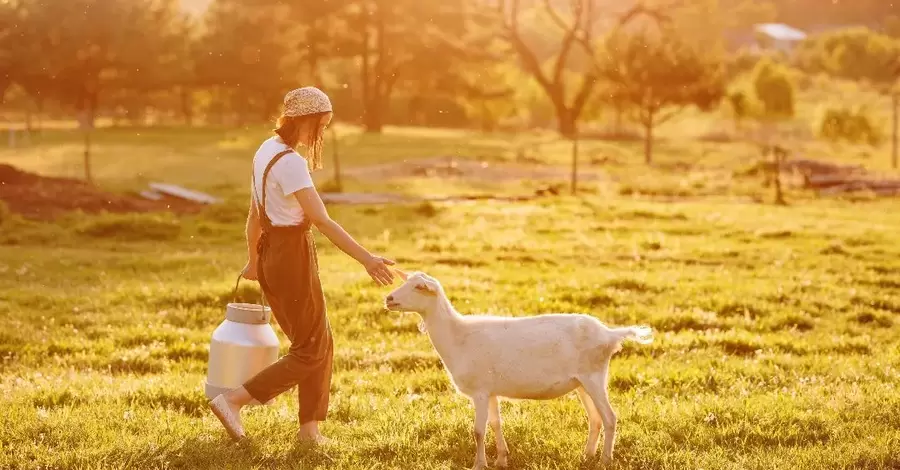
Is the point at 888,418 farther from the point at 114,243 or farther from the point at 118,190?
the point at 118,190

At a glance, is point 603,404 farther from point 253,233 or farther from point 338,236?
point 253,233

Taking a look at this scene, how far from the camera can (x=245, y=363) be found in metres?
8.39

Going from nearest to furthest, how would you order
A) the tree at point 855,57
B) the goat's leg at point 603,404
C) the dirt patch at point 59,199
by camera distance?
the goat's leg at point 603,404, the dirt patch at point 59,199, the tree at point 855,57

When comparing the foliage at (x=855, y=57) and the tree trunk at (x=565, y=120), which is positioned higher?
the foliage at (x=855, y=57)

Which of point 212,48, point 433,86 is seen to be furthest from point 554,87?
point 212,48

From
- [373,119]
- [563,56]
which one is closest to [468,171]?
[373,119]

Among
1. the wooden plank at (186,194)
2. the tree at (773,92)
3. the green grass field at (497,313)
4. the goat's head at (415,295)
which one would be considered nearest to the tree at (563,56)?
the tree at (773,92)

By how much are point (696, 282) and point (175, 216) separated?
49.7 feet

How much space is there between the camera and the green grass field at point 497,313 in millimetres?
8094

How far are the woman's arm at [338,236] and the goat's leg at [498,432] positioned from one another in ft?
3.87

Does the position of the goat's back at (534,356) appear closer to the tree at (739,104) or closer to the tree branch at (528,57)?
the tree at (739,104)

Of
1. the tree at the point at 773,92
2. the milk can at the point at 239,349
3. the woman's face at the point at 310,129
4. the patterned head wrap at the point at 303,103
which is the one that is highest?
the tree at the point at 773,92

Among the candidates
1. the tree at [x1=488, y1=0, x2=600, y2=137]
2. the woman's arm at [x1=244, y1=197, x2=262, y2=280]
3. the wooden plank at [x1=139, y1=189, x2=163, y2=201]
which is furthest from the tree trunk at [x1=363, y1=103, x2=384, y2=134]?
the woman's arm at [x1=244, y1=197, x2=262, y2=280]

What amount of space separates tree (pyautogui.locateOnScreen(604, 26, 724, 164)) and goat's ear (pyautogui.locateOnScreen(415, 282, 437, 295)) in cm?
6322
